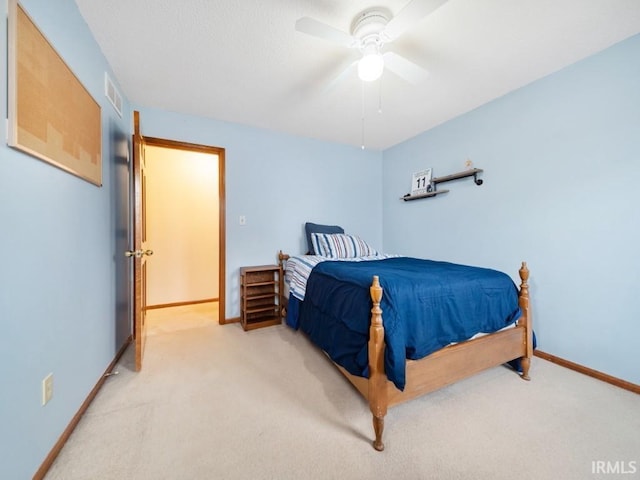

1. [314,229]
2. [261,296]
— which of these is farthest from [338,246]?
[261,296]

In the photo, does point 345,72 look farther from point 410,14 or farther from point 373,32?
point 410,14

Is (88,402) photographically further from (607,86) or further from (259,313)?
(607,86)

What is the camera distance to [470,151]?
8.79ft

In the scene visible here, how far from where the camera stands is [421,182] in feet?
10.6

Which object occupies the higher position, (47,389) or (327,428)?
(47,389)

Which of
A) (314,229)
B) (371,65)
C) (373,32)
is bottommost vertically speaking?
(314,229)

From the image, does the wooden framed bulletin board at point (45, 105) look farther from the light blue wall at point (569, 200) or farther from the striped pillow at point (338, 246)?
the light blue wall at point (569, 200)

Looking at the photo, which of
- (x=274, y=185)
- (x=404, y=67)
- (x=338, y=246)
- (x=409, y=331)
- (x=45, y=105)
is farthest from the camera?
(x=274, y=185)

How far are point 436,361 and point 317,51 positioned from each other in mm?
2229

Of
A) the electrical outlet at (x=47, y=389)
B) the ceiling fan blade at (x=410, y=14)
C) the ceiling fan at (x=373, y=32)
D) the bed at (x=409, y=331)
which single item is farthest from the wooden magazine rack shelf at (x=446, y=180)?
the electrical outlet at (x=47, y=389)

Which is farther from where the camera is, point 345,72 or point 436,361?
point 345,72

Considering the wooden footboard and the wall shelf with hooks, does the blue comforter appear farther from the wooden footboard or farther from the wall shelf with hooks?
the wall shelf with hooks

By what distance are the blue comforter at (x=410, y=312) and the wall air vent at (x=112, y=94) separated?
2.21 meters

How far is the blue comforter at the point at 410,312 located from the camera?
134 cm
